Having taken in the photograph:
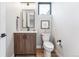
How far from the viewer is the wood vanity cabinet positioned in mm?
3379

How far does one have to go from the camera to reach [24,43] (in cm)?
340

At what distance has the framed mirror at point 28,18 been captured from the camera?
389cm

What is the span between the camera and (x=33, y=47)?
135 inches

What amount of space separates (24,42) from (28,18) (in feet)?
2.67

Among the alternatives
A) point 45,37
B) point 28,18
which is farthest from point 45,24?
point 28,18

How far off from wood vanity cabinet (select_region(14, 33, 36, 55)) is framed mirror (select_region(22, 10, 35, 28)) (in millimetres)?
548

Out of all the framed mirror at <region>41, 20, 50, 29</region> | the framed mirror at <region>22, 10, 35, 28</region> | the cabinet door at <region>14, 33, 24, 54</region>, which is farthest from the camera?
the framed mirror at <region>41, 20, 50, 29</region>

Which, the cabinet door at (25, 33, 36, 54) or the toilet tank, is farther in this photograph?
the toilet tank

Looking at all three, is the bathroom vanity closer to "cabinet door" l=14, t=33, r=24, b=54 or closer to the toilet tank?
"cabinet door" l=14, t=33, r=24, b=54

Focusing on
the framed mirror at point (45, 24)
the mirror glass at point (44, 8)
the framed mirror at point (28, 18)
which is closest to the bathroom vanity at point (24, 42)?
the framed mirror at point (28, 18)

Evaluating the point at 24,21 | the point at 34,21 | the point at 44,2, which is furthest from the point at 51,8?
the point at 24,21

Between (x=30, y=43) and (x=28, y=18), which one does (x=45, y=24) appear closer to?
(x=28, y=18)

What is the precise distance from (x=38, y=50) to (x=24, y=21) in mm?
947

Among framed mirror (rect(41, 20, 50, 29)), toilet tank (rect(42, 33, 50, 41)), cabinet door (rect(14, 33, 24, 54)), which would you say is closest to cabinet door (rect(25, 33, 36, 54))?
cabinet door (rect(14, 33, 24, 54))
